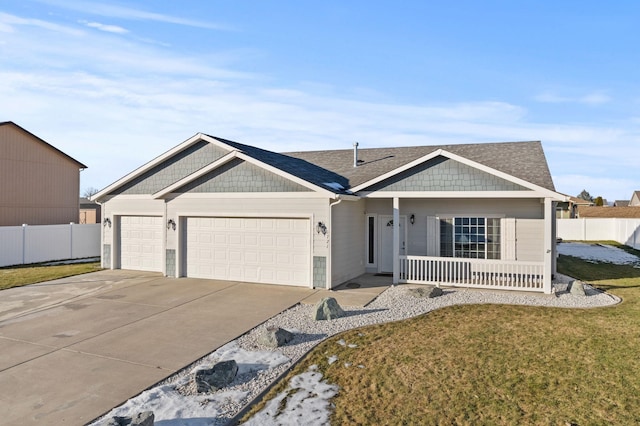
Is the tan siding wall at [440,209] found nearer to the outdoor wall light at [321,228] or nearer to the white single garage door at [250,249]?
the outdoor wall light at [321,228]

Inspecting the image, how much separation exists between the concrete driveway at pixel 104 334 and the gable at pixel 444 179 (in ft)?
14.3

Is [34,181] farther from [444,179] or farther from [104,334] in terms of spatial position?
[444,179]

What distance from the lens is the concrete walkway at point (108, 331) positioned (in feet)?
16.4

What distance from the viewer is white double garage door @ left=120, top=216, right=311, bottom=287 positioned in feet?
39.3

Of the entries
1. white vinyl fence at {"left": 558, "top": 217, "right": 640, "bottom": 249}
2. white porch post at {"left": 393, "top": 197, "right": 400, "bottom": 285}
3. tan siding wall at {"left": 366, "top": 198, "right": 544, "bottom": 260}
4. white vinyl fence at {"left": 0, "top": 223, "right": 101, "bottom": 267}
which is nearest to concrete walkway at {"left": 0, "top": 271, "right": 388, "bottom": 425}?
white porch post at {"left": 393, "top": 197, "right": 400, "bottom": 285}

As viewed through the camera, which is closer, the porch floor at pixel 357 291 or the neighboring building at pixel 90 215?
the porch floor at pixel 357 291

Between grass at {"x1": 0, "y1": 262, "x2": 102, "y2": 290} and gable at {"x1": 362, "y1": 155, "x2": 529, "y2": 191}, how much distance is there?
11.5 m

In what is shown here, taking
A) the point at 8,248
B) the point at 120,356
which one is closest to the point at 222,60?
the point at 120,356

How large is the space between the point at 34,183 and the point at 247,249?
56.4 feet

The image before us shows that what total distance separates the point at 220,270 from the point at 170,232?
235cm

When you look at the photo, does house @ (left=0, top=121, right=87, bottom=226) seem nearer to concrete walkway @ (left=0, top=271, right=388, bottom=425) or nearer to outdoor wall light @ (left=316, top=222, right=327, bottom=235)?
concrete walkway @ (left=0, top=271, right=388, bottom=425)

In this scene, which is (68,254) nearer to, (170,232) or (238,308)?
(170,232)

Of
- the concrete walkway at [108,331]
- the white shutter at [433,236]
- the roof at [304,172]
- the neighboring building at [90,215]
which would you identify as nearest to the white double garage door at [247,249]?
the concrete walkway at [108,331]

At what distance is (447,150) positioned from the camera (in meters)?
15.4
